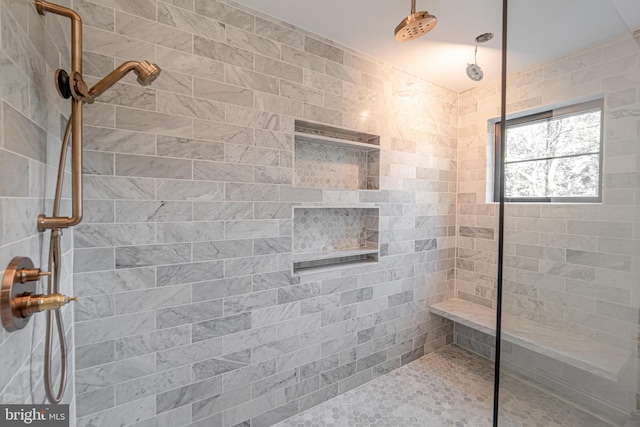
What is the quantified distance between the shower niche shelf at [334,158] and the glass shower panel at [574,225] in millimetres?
1061

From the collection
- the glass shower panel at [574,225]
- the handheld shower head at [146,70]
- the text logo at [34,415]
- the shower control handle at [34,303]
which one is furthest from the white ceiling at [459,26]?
the text logo at [34,415]

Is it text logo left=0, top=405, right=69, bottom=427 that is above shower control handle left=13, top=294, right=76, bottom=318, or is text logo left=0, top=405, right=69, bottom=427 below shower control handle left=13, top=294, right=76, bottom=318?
below

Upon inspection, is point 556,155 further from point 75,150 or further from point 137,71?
point 75,150

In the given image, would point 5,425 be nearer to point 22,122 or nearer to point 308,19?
point 22,122

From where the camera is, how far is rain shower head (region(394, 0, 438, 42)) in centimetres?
130

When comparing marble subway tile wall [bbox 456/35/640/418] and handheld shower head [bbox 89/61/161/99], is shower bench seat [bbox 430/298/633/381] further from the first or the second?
handheld shower head [bbox 89/61/161/99]

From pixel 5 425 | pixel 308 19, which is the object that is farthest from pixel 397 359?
pixel 308 19

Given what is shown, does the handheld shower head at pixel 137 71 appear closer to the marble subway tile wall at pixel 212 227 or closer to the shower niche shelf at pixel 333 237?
the marble subway tile wall at pixel 212 227

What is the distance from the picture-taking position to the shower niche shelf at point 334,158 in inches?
75.7

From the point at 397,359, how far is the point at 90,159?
8.51 feet

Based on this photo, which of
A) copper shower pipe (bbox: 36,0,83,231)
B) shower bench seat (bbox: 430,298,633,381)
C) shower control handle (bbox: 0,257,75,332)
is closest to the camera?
shower control handle (bbox: 0,257,75,332)

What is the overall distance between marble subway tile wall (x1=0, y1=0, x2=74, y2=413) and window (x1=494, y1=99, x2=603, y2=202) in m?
1.69

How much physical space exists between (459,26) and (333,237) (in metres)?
1.71

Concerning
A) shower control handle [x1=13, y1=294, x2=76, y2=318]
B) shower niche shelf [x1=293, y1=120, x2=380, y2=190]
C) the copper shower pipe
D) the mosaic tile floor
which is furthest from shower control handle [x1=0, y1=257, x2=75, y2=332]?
the mosaic tile floor
